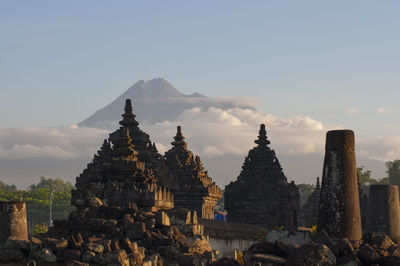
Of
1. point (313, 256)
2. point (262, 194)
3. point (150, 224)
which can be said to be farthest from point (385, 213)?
point (262, 194)

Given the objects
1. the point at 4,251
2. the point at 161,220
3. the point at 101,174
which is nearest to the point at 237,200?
the point at 101,174

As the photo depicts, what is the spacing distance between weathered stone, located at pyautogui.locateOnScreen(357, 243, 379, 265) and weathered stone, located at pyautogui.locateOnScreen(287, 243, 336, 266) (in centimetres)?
73

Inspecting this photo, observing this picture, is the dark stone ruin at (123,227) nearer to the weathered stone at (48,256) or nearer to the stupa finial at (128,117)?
the weathered stone at (48,256)

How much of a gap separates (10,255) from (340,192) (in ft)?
28.9

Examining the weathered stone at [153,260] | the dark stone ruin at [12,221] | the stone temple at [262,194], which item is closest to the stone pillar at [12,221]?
the dark stone ruin at [12,221]

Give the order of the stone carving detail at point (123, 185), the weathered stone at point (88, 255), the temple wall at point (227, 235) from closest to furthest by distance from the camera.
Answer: the weathered stone at point (88, 255) < the stone carving detail at point (123, 185) < the temple wall at point (227, 235)

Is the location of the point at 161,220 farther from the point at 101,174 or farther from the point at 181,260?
the point at 101,174

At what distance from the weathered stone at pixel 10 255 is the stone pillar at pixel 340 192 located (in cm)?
794

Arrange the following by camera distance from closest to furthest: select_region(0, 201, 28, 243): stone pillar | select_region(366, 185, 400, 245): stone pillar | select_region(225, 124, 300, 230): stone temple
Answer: select_region(0, 201, 28, 243): stone pillar, select_region(366, 185, 400, 245): stone pillar, select_region(225, 124, 300, 230): stone temple

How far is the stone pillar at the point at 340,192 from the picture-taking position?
19406 mm

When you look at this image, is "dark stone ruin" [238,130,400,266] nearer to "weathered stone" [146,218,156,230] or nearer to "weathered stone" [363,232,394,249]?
"weathered stone" [363,232,394,249]

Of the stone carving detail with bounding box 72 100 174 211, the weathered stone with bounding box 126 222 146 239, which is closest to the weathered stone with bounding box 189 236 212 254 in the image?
the weathered stone with bounding box 126 222 146 239

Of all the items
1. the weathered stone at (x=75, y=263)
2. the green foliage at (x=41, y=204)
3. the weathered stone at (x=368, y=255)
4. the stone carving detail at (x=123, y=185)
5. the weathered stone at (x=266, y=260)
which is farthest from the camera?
the green foliage at (x=41, y=204)

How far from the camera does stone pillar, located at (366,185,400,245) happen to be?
75.8 ft
